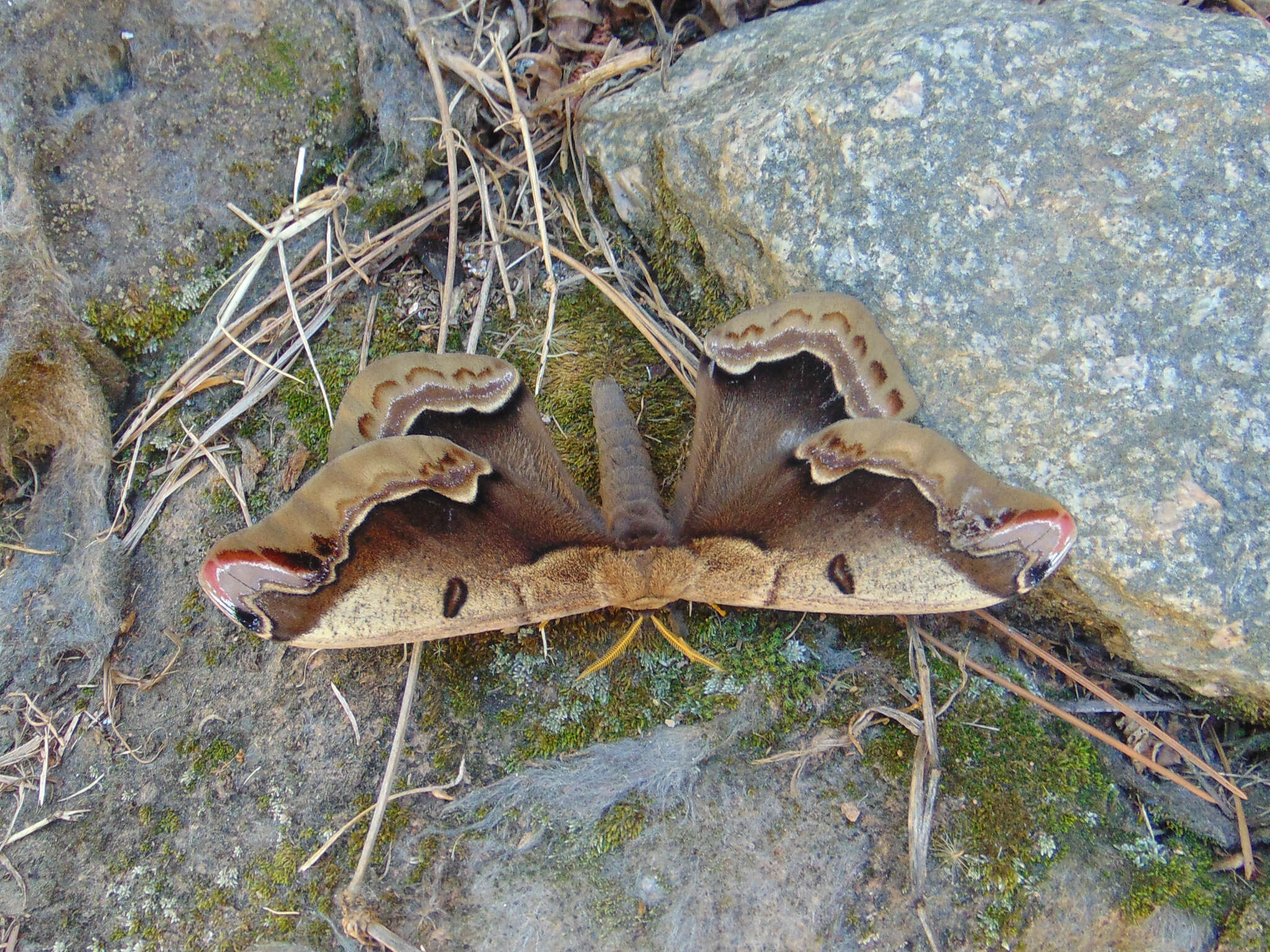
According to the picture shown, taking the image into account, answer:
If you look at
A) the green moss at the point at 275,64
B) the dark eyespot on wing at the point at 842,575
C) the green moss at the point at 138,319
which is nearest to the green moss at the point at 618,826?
the dark eyespot on wing at the point at 842,575

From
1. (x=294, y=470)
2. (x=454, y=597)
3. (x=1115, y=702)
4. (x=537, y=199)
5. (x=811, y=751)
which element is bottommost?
(x=1115, y=702)

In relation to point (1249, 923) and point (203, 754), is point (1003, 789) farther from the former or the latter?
point (203, 754)

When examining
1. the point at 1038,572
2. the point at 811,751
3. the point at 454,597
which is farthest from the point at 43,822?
the point at 1038,572

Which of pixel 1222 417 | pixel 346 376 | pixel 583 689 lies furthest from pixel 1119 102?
pixel 346 376

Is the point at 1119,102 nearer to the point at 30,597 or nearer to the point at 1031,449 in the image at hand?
the point at 1031,449

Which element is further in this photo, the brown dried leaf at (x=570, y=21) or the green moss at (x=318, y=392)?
the brown dried leaf at (x=570, y=21)

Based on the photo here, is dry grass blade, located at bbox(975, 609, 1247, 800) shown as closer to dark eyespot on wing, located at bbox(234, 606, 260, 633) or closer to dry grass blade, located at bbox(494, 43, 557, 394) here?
dry grass blade, located at bbox(494, 43, 557, 394)

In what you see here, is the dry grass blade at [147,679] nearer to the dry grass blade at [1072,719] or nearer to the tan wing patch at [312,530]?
the tan wing patch at [312,530]
